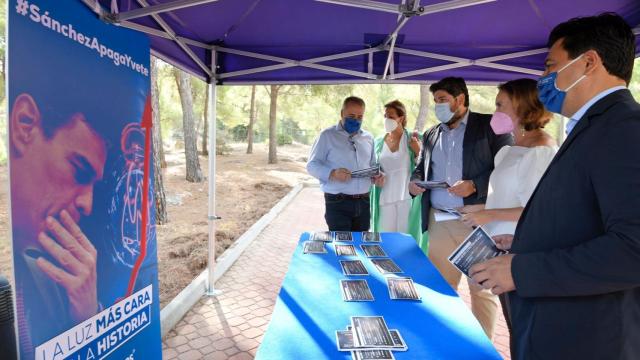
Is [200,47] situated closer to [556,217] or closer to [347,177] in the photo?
[347,177]

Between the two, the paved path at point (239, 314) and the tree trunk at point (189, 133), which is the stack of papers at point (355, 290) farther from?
the tree trunk at point (189, 133)

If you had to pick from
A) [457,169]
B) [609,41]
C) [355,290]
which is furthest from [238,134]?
[609,41]

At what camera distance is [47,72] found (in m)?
1.50

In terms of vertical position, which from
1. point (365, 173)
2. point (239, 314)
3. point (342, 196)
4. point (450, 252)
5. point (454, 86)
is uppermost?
point (454, 86)

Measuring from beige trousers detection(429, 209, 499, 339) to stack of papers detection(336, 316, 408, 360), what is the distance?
4.61 feet

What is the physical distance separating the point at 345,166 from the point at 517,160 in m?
1.68

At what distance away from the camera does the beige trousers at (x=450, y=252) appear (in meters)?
2.67

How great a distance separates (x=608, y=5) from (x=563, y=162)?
2236 mm

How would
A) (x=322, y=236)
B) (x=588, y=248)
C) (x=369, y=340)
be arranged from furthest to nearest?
(x=322, y=236)
(x=369, y=340)
(x=588, y=248)

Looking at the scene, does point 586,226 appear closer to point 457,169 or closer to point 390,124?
point 457,169

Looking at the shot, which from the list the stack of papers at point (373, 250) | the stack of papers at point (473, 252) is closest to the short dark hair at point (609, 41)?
the stack of papers at point (473, 252)

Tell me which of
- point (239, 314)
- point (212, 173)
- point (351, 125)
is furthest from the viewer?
point (212, 173)

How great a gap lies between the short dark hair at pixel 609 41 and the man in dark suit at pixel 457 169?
1470 mm

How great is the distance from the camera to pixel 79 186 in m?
1.68
